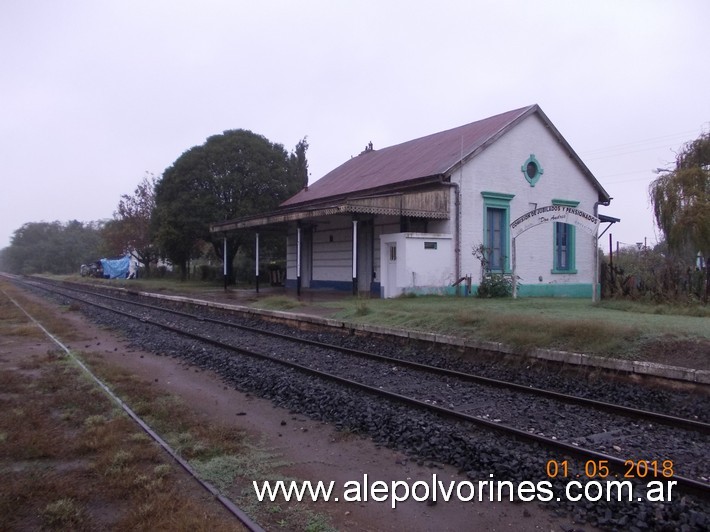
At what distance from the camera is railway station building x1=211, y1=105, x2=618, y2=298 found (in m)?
18.5

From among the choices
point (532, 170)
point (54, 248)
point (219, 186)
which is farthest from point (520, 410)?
point (54, 248)

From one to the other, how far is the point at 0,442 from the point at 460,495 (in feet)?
13.8

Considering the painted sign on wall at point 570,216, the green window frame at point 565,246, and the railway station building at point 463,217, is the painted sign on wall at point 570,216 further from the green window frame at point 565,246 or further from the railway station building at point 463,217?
the green window frame at point 565,246

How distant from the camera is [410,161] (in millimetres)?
23781

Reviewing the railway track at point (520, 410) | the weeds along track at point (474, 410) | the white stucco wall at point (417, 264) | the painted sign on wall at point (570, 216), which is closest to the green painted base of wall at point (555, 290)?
the white stucco wall at point (417, 264)

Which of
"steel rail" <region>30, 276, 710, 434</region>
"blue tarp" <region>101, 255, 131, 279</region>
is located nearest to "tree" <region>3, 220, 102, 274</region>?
"blue tarp" <region>101, 255, 131, 279</region>

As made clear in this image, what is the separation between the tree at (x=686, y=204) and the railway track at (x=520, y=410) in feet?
43.3

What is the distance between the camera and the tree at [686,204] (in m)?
18.3

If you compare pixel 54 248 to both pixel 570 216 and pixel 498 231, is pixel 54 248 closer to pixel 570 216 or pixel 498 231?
pixel 498 231

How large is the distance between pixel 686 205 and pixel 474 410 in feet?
53.1

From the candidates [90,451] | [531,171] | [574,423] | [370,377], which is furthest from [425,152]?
[90,451]

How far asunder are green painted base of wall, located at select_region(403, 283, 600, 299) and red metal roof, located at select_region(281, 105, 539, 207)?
403cm

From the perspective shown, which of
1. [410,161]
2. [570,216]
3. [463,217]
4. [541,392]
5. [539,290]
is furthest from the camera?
[410,161]
